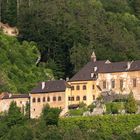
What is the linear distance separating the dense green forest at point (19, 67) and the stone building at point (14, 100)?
4.15 m

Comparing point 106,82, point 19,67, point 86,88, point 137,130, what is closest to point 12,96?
point 86,88

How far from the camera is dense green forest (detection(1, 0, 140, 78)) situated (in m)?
111

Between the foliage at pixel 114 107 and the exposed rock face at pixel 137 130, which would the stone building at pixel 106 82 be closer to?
the foliage at pixel 114 107

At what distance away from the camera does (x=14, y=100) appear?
95812mm

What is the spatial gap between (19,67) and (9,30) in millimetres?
12122

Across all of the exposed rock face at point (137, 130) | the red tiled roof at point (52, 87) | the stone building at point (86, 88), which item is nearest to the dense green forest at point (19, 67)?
the red tiled roof at point (52, 87)

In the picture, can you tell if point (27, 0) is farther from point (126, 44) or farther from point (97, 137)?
point (97, 137)

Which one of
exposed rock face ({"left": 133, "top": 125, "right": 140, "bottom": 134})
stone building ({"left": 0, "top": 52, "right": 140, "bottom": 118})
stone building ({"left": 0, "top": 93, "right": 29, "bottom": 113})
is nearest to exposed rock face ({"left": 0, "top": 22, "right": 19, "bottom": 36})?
stone building ({"left": 0, "top": 93, "right": 29, "bottom": 113})

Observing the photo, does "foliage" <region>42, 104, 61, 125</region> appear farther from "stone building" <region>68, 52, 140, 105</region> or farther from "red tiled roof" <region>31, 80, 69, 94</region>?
"stone building" <region>68, 52, 140, 105</region>

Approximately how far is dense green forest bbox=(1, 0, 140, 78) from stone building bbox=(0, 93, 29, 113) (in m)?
13.8

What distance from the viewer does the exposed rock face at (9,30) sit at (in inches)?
4680

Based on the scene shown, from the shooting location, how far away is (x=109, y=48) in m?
112

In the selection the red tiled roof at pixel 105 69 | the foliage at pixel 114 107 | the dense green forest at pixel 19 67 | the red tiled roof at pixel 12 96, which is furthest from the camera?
the dense green forest at pixel 19 67

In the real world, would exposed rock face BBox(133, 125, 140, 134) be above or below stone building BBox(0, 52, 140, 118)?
below
